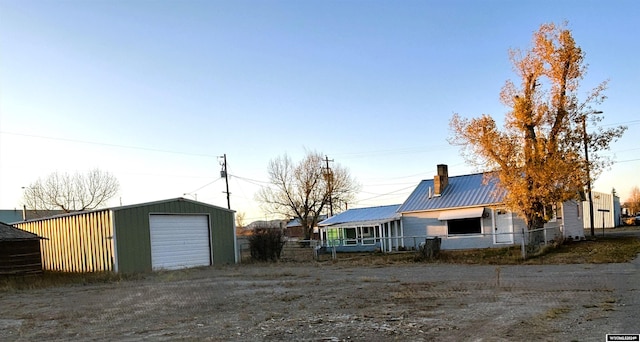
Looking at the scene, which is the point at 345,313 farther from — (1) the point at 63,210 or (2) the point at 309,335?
(1) the point at 63,210

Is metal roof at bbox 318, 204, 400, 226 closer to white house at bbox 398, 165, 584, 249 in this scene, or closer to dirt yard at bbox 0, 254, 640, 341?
white house at bbox 398, 165, 584, 249

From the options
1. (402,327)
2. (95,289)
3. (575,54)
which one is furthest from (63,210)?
(402,327)

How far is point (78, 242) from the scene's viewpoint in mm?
22031

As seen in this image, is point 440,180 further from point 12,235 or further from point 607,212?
point 607,212

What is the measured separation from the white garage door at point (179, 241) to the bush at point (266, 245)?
231cm

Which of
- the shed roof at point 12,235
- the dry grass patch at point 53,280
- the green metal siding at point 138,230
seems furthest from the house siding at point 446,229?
the shed roof at point 12,235

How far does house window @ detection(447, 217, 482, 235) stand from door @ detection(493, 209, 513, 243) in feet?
3.45

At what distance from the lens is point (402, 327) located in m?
7.27

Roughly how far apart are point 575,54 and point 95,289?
21.0 m

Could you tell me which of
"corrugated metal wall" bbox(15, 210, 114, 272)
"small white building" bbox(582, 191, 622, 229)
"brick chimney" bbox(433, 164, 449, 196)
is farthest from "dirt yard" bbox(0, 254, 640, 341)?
"small white building" bbox(582, 191, 622, 229)

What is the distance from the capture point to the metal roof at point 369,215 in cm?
3288

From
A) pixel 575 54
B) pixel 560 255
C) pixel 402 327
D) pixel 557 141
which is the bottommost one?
pixel 560 255

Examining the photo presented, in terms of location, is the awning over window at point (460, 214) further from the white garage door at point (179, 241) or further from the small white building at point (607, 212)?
the small white building at point (607, 212)

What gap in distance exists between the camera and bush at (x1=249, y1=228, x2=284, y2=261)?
25.5 metres
